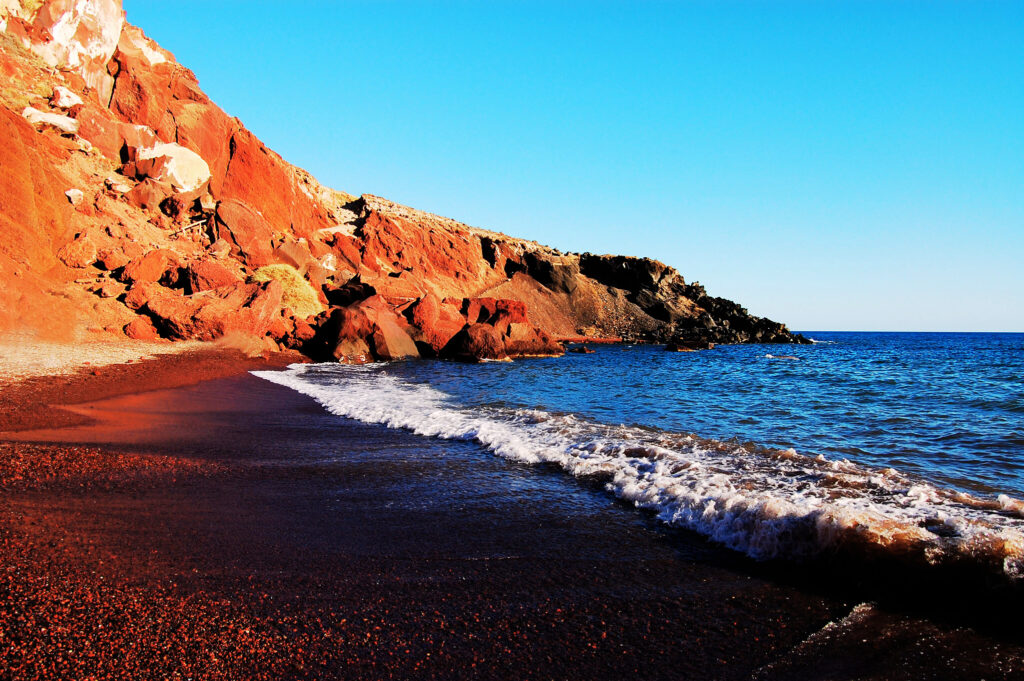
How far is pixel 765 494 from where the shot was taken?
5672mm

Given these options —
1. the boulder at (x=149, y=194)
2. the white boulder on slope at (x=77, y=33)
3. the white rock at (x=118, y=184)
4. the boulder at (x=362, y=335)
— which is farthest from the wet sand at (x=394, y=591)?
the white boulder on slope at (x=77, y=33)

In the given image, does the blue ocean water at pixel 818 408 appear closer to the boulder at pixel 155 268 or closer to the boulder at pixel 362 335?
the boulder at pixel 362 335

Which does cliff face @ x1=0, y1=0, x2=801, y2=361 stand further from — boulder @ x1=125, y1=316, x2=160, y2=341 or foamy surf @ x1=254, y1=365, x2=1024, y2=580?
foamy surf @ x1=254, y1=365, x2=1024, y2=580

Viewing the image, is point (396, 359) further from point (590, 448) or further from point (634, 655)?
point (634, 655)

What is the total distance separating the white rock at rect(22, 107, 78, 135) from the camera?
96.2 ft

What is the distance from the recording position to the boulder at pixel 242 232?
31.8 m

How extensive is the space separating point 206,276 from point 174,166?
14137 mm

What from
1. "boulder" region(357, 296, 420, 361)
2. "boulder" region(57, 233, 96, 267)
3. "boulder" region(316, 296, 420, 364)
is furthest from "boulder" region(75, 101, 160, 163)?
"boulder" region(357, 296, 420, 361)

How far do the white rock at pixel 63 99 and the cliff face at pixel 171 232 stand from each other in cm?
10

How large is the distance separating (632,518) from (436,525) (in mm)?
1906

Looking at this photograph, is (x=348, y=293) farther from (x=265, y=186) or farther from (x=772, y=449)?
(x=772, y=449)

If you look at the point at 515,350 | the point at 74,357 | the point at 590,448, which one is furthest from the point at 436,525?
the point at 515,350

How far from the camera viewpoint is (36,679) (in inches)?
101

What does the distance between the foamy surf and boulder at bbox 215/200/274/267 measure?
82.2 feet
